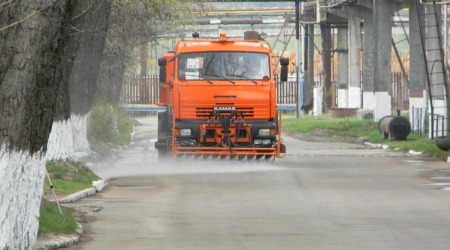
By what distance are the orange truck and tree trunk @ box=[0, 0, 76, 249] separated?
15.2m

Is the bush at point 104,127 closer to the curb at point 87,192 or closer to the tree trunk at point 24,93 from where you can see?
the curb at point 87,192

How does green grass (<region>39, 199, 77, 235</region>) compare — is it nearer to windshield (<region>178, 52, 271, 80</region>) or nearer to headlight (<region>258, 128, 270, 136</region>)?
headlight (<region>258, 128, 270, 136</region>)

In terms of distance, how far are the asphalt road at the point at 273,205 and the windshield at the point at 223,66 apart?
2.16 meters

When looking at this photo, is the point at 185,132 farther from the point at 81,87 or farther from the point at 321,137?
the point at 321,137

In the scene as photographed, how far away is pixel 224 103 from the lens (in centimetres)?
2867

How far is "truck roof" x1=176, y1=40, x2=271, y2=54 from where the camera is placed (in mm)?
29447

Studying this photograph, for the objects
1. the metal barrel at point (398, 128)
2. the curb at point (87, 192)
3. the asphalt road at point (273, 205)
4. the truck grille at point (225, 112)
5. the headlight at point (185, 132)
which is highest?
the truck grille at point (225, 112)

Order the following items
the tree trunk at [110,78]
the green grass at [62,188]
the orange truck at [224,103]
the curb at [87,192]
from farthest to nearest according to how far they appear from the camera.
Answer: the tree trunk at [110,78]
the orange truck at [224,103]
the curb at [87,192]
the green grass at [62,188]

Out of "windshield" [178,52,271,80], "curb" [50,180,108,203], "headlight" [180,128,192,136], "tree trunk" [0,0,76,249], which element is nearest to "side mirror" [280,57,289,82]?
"windshield" [178,52,271,80]

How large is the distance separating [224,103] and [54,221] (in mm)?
13307

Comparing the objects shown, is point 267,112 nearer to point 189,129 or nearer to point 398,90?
point 189,129

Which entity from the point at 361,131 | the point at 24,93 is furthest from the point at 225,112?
the point at 361,131

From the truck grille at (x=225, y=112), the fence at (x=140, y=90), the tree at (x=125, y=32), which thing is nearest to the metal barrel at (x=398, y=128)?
the tree at (x=125, y=32)

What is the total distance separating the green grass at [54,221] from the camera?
1523cm
